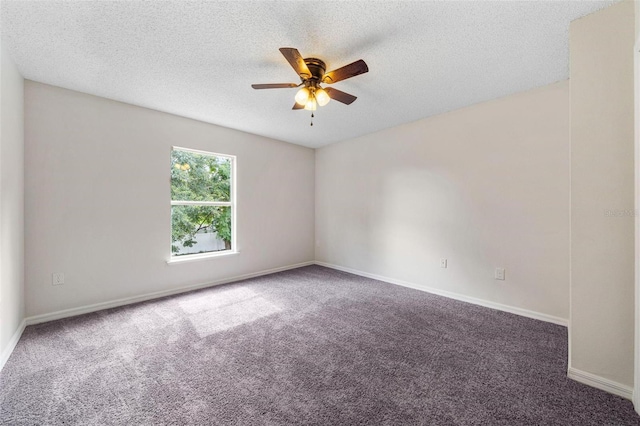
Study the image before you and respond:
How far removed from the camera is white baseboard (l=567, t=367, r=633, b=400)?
1592mm

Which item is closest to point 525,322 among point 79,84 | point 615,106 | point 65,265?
point 615,106

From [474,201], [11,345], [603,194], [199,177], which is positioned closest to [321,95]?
[603,194]

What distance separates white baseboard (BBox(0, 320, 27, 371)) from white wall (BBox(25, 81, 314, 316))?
8.0 inches

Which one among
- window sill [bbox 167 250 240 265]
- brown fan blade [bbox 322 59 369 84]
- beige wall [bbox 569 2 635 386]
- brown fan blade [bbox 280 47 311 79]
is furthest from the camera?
window sill [bbox 167 250 240 265]

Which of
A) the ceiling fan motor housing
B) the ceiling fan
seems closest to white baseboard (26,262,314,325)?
the ceiling fan

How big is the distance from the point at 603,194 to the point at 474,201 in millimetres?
1512

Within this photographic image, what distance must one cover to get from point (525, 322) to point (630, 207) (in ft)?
5.09

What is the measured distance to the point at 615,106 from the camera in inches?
63.4

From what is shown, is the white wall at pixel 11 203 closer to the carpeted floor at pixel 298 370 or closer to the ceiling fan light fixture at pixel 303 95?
the carpeted floor at pixel 298 370

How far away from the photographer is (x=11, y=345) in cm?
210

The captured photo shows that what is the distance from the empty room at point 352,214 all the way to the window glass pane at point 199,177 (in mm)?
40

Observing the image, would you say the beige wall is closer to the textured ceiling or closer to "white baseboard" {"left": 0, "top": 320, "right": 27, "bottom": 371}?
the textured ceiling

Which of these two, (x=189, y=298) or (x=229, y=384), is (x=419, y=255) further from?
(x=189, y=298)

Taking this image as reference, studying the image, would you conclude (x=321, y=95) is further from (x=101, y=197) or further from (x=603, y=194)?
(x=101, y=197)
